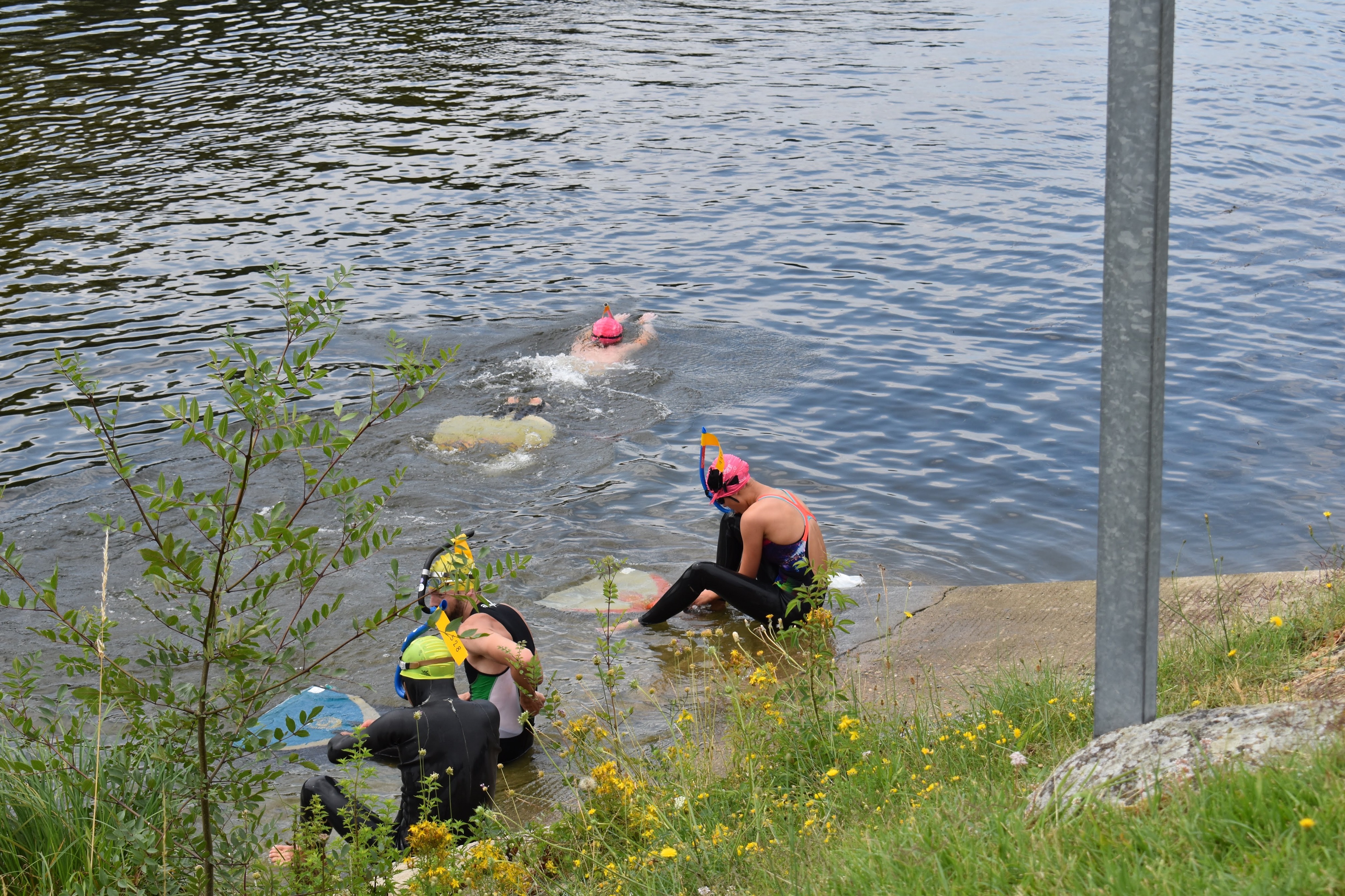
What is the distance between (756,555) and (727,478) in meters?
0.60

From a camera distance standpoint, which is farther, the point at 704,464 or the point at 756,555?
the point at 756,555

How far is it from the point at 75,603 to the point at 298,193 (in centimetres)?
1030

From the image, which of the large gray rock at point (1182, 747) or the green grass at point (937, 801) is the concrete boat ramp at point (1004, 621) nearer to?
the green grass at point (937, 801)

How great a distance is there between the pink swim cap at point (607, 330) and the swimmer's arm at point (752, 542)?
5024 mm

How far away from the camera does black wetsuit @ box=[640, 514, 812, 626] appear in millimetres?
7570

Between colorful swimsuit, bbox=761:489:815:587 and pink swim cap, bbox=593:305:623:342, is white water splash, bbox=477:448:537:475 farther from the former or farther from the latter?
colorful swimsuit, bbox=761:489:815:587

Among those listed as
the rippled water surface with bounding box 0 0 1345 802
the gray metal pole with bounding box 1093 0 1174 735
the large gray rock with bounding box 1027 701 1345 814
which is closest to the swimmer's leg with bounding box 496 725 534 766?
the rippled water surface with bounding box 0 0 1345 802

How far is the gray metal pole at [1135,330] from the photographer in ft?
9.08

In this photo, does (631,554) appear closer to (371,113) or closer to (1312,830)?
(1312,830)

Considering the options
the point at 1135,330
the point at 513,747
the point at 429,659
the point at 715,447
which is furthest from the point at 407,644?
the point at 1135,330

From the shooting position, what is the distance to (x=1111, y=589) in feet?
9.93

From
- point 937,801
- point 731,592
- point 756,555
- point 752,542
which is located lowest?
point 731,592

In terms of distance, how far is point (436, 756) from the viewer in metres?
5.20

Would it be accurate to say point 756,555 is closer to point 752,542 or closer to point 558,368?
point 752,542
